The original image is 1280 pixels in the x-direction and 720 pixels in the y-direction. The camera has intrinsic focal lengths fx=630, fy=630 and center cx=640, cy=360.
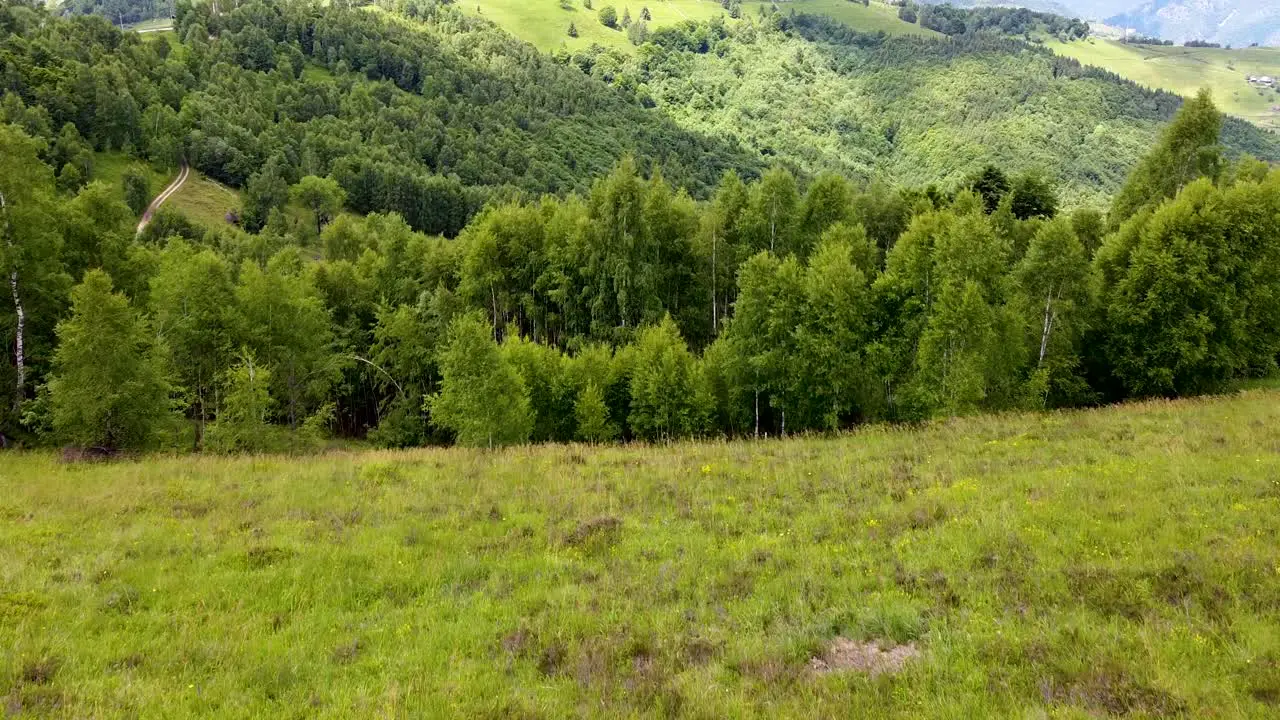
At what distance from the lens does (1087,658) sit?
805 centimetres

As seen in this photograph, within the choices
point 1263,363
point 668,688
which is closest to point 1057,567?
point 668,688

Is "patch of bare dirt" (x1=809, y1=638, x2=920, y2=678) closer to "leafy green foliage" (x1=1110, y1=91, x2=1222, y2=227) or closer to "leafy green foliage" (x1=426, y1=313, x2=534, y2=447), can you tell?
"leafy green foliage" (x1=426, y1=313, x2=534, y2=447)

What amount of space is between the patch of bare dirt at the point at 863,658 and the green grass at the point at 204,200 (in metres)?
132

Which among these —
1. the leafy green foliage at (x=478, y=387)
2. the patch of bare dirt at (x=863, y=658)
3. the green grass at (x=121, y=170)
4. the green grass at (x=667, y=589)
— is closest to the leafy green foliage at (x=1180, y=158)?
the green grass at (x=667, y=589)

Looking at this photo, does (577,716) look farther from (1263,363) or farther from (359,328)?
(359,328)

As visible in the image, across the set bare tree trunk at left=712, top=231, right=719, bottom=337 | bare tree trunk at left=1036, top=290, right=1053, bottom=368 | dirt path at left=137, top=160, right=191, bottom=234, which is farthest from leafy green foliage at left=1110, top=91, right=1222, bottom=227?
dirt path at left=137, top=160, right=191, bottom=234

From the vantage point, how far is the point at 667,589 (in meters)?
11.7

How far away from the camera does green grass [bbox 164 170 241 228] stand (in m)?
118

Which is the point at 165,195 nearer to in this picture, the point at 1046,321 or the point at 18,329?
the point at 18,329

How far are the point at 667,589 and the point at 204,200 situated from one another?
148 metres

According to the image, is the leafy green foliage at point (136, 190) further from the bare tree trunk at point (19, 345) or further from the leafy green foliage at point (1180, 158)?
the leafy green foliage at point (1180, 158)

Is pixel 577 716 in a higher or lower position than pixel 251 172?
lower

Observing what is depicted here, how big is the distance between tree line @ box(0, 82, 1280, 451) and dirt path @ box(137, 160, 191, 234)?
6495cm

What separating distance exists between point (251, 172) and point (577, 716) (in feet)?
544
